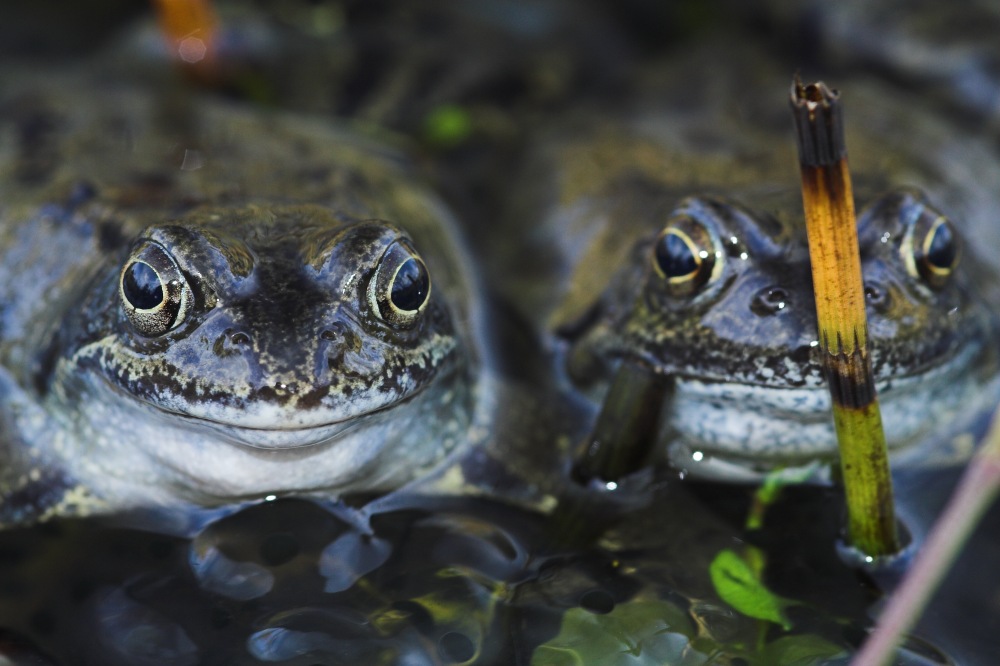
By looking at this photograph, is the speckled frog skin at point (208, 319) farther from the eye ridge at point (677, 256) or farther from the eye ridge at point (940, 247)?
the eye ridge at point (940, 247)

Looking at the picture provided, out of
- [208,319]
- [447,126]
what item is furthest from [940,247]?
[447,126]

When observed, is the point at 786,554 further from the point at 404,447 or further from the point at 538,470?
the point at 404,447

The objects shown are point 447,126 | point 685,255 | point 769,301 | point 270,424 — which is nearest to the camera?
point 270,424

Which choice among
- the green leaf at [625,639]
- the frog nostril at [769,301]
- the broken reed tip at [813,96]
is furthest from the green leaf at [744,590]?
the broken reed tip at [813,96]

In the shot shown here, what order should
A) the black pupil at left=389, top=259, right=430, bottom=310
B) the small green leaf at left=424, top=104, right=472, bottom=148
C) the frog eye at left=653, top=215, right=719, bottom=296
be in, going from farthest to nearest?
the small green leaf at left=424, top=104, right=472, bottom=148, the frog eye at left=653, top=215, right=719, bottom=296, the black pupil at left=389, top=259, right=430, bottom=310

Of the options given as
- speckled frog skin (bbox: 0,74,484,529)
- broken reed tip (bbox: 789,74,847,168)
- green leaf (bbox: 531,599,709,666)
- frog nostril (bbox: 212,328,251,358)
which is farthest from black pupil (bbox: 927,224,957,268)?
frog nostril (bbox: 212,328,251,358)

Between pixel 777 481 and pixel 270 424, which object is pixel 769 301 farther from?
pixel 270 424

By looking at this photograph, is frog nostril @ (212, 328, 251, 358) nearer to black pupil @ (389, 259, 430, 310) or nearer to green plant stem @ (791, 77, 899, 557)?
black pupil @ (389, 259, 430, 310)
